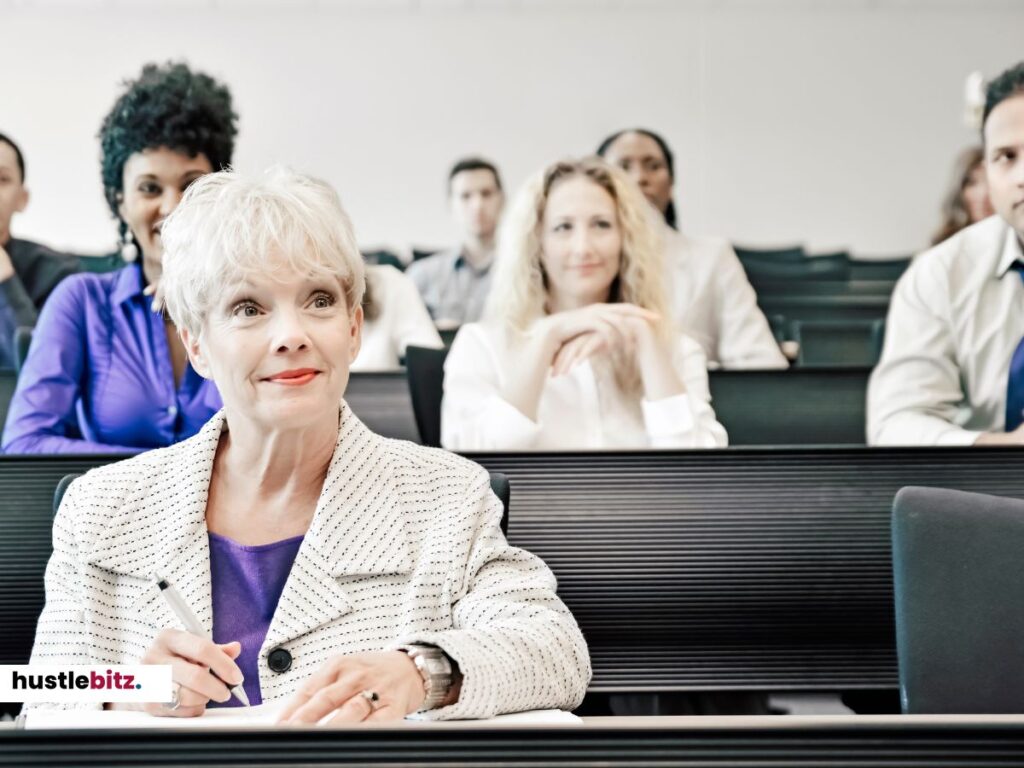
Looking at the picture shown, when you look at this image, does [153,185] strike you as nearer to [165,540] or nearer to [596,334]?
[596,334]

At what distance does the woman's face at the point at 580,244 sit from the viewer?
2793 mm

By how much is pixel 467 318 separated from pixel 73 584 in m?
4.34

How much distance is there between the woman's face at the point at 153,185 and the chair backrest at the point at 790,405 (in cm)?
119

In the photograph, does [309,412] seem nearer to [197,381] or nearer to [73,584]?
[73,584]

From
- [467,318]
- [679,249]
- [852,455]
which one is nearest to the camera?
[852,455]

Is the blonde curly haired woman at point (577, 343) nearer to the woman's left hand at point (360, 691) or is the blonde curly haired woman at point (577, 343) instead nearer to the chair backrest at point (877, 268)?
the woman's left hand at point (360, 691)

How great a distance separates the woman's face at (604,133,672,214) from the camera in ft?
16.0

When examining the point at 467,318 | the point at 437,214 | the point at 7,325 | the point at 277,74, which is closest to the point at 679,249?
the point at 467,318

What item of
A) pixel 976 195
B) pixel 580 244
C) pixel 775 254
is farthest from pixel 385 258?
pixel 580 244

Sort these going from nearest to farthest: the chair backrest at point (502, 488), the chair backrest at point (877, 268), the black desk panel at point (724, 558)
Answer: the chair backrest at point (502, 488)
the black desk panel at point (724, 558)
the chair backrest at point (877, 268)

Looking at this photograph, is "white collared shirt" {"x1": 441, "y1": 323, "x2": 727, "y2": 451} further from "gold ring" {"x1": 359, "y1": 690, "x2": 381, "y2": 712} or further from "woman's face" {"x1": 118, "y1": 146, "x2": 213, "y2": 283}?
"gold ring" {"x1": 359, "y1": 690, "x2": 381, "y2": 712}

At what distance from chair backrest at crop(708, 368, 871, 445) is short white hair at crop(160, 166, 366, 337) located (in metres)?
1.61

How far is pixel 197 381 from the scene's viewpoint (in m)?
2.36

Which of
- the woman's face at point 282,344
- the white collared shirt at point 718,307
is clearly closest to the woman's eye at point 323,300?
the woman's face at point 282,344
